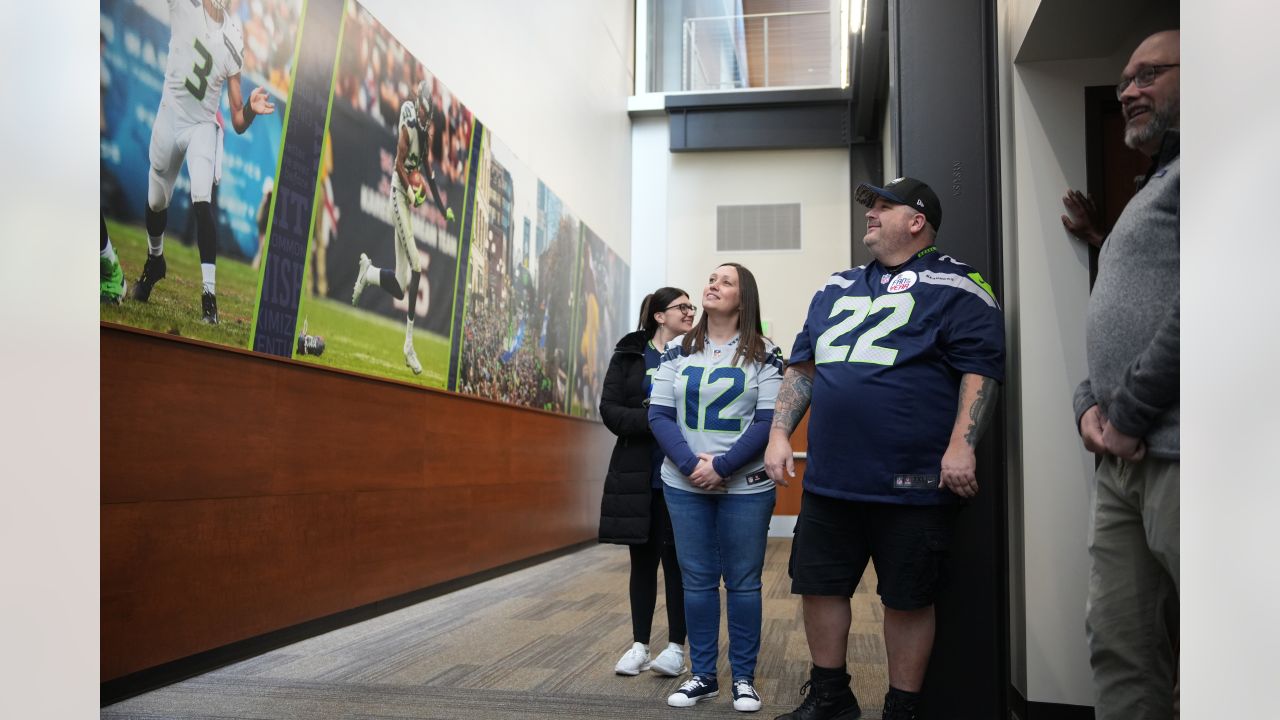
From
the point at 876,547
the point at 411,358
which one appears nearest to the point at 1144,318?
the point at 876,547

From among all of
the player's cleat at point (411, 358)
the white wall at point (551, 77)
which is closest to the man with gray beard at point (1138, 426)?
the player's cleat at point (411, 358)

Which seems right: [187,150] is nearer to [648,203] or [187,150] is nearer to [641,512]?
[641,512]

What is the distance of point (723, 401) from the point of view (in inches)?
133

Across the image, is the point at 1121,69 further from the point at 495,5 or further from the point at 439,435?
the point at 495,5

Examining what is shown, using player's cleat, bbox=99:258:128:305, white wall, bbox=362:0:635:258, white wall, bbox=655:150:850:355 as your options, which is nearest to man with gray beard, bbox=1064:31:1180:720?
player's cleat, bbox=99:258:128:305

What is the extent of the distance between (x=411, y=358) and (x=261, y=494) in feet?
4.46

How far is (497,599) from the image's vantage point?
218 inches

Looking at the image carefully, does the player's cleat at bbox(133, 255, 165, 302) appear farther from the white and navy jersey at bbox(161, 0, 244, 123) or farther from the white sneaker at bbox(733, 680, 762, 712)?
the white sneaker at bbox(733, 680, 762, 712)

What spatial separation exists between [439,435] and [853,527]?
3.11 meters

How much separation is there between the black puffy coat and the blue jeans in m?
0.36

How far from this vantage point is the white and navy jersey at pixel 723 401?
334 centimetres

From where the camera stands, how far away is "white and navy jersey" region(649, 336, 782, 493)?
3.34 meters
